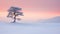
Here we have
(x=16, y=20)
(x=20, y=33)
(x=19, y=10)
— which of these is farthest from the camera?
(x=16, y=20)

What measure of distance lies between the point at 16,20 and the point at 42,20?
0.62 metres

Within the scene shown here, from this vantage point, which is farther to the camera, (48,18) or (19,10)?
(48,18)

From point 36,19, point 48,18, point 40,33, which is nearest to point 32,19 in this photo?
point 36,19

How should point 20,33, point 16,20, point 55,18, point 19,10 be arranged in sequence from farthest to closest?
point 55,18
point 16,20
point 19,10
point 20,33

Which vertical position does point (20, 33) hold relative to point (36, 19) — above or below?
below

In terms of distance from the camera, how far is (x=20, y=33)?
175 cm

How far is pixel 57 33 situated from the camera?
1.79 metres

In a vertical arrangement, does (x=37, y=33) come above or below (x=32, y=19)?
below

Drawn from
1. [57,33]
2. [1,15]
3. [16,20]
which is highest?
[1,15]

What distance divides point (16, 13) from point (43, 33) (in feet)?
3.92

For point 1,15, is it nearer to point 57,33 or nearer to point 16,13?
point 16,13

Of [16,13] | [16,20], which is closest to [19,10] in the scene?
[16,13]

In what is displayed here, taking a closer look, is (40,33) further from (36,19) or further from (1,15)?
(1,15)

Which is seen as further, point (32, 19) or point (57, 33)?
point (32, 19)
